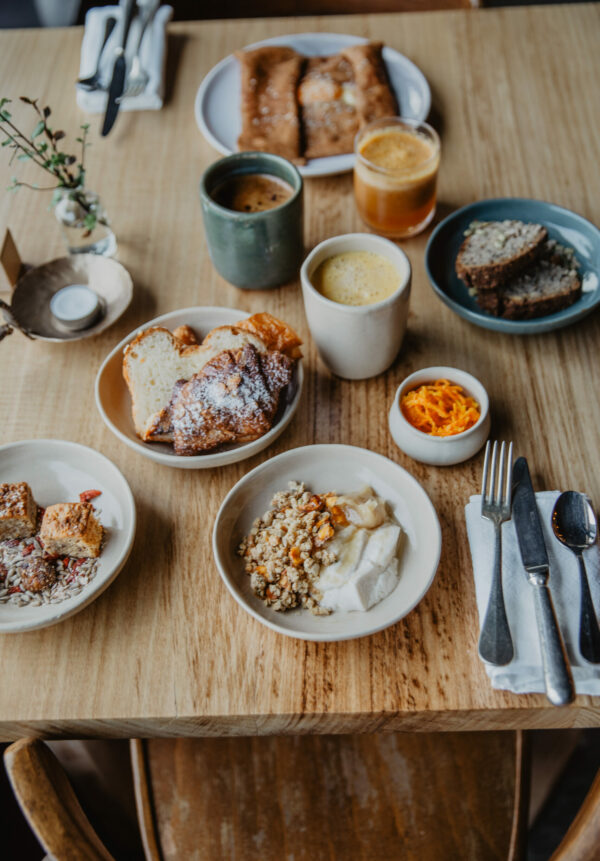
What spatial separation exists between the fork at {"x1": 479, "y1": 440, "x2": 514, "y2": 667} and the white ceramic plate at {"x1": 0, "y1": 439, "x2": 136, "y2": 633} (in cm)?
51

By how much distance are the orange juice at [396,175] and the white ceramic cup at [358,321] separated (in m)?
0.20

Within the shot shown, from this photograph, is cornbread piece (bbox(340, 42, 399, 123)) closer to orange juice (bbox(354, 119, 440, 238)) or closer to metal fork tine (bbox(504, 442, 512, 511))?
orange juice (bbox(354, 119, 440, 238))

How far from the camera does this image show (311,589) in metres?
1.00

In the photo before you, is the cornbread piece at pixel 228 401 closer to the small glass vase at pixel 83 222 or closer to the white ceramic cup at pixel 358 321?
the white ceramic cup at pixel 358 321

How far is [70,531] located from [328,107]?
114 centimetres

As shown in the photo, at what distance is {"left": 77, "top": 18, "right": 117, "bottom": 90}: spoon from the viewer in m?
1.69

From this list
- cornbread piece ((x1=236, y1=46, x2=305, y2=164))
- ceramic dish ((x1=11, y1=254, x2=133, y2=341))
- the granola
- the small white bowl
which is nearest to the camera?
the granola

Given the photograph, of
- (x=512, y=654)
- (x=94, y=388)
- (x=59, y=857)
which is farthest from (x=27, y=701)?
(x=512, y=654)

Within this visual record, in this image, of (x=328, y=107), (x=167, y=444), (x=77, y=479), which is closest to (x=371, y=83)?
(x=328, y=107)

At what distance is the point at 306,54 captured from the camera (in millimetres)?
1805

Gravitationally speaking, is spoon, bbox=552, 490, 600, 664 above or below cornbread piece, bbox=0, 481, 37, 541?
below

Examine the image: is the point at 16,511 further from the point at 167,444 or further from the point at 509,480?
the point at 509,480

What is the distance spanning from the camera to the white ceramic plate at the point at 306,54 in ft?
5.32

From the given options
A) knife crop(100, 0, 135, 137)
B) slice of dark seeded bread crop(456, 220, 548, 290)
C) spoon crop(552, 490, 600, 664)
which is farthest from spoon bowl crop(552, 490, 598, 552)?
knife crop(100, 0, 135, 137)
